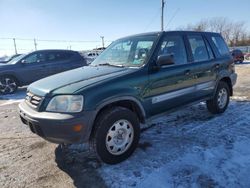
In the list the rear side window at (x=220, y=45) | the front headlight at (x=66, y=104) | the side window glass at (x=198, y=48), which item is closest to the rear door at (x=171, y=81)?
the side window glass at (x=198, y=48)

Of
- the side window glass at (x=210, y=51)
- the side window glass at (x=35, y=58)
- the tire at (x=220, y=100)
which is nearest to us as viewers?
the side window glass at (x=210, y=51)

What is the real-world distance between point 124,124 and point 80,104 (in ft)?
2.60

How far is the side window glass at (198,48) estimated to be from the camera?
492 cm

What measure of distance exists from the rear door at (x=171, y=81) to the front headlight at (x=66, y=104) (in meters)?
1.17

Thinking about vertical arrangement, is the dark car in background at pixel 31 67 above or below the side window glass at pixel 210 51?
below

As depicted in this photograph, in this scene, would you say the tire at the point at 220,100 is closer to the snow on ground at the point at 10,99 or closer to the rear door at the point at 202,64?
the rear door at the point at 202,64

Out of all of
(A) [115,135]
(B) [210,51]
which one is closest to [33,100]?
(A) [115,135]

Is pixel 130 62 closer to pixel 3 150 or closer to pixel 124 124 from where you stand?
pixel 124 124

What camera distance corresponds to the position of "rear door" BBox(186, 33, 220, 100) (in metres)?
4.87

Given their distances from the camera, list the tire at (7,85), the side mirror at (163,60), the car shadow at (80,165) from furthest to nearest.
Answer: the tire at (7,85), the side mirror at (163,60), the car shadow at (80,165)

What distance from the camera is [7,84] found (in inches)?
392

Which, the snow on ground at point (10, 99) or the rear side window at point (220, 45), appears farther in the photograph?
the snow on ground at point (10, 99)

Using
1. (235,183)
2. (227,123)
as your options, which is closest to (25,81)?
(227,123)

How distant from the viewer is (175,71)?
14.2ft
